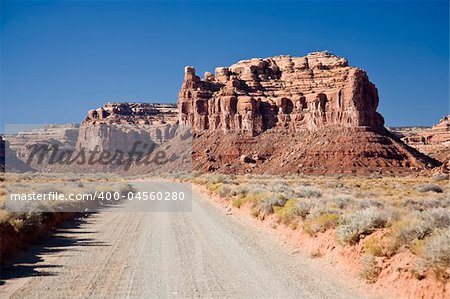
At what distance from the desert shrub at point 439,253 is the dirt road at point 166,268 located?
163 cm

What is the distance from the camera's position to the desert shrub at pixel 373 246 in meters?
A: 9.79

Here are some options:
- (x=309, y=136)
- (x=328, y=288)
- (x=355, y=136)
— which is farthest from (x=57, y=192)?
(x=309, y=136)

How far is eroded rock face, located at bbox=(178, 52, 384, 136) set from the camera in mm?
98412

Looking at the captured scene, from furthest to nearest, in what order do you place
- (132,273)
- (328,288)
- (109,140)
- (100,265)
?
(109,140) → (100,265) → (132,273) → (328,288)

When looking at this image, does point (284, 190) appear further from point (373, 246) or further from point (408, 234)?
point (408, 234)

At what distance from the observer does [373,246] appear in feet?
32.7

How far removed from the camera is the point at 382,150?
83.9 meters

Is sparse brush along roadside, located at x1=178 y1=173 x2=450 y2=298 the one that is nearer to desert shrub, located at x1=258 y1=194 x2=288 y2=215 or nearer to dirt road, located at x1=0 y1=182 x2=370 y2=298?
dirt road, located at x1=0 y1=182 x2=370 y2=298

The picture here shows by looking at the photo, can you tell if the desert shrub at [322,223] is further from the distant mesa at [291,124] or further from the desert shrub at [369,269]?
the distant mesa at [291,124]

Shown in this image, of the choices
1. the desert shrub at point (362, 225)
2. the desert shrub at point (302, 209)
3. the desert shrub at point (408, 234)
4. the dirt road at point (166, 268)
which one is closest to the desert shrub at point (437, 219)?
the desert shrub at point (408, 234)

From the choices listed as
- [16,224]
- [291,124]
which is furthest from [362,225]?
[291,124]

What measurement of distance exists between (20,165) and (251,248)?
5531 inches

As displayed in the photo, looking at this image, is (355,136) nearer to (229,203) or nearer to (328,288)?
(229,203)

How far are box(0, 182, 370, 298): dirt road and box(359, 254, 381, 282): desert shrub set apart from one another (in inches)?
20.3
